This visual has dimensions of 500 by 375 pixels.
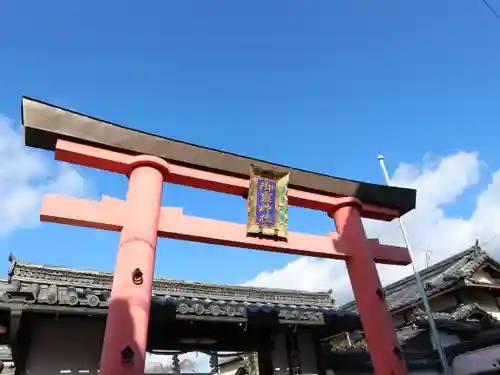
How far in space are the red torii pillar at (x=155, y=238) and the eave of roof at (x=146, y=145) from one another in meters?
0.15

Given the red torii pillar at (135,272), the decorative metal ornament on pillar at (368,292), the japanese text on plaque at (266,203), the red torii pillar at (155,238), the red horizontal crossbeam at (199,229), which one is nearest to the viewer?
the red torii pillar at (135,272)

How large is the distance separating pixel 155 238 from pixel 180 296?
1052 centimetres

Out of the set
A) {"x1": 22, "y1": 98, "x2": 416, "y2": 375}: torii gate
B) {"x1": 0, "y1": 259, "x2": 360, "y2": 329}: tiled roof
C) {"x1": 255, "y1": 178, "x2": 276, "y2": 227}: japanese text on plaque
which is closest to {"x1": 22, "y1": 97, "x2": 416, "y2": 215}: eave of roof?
{"x1": 22, "y1": 98, "x2": 416, "y2": 375}: torii gate

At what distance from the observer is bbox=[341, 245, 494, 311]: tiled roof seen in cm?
1499

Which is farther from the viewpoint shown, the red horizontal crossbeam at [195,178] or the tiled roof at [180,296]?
the tiled roof at [180,296]

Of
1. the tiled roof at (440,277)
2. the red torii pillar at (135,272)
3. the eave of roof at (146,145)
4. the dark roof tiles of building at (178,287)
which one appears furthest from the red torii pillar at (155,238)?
the dark roof tiles of building at (178,287)

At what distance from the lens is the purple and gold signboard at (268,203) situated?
285 inches

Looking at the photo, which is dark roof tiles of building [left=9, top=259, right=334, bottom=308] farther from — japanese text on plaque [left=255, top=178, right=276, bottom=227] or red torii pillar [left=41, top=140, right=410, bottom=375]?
japanese text on plaque [left=255, top=178, right=276, bottom=227]

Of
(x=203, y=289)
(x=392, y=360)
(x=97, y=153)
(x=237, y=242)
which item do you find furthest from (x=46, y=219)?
(x=203, y=289)

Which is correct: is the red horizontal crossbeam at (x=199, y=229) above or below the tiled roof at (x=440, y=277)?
below

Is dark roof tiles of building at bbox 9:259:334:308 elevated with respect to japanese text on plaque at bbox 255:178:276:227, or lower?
elevated

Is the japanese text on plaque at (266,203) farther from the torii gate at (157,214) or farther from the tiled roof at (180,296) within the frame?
the tiled roof at (180,296)

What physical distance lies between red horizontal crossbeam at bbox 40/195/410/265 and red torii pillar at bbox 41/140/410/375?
0.01 metres

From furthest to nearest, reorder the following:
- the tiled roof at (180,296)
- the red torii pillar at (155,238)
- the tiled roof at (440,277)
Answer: the tiled roof at (440,277), the tiled roof at (180,296), the red torii pillar at (155,238)
